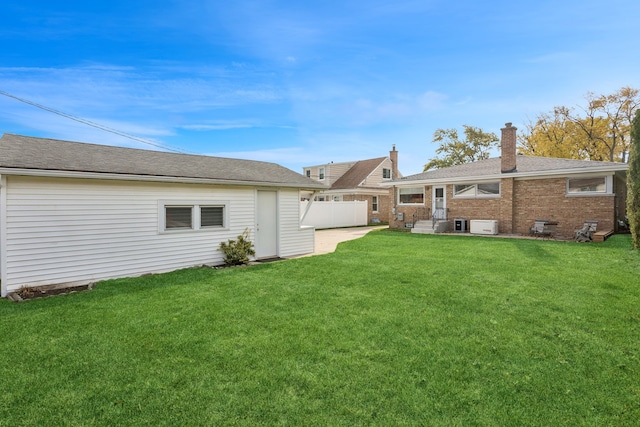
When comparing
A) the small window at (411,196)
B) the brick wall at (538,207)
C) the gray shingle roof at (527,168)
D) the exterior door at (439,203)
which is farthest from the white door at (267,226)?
the small window at (411,196)

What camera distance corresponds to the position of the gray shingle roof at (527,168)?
13.1 metres

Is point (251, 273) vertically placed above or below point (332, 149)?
below

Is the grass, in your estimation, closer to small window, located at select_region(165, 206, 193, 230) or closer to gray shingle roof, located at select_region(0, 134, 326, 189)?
small window, located at select_region(165, 206, 193, 230)

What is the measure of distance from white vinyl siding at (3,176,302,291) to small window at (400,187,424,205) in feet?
43.3

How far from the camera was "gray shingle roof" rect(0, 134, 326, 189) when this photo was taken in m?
6.83

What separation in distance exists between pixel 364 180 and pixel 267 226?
16.7m

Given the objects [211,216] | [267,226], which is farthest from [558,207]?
[211,216]

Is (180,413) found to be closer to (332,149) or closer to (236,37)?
(236,37)

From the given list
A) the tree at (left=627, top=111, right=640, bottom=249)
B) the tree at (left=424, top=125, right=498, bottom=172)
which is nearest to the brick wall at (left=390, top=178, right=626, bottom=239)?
the tree at (left=627, top=111, right=640, bottom=249)

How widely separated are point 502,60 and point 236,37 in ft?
34.3

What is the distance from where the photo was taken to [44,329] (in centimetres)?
441

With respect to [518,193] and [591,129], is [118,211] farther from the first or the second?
[591,129]

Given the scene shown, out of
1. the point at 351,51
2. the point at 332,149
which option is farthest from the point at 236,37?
the point at 332,149

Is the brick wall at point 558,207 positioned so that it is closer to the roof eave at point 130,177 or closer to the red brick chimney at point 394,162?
the roof eave at point 130,177
